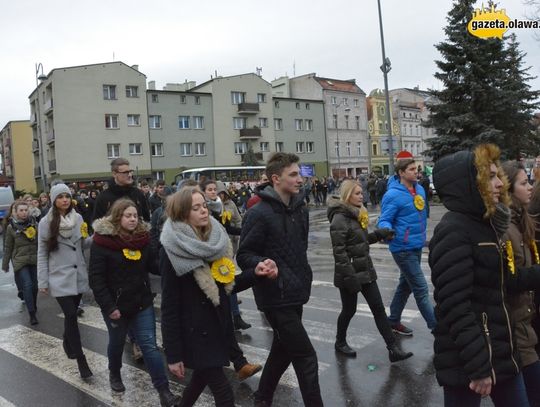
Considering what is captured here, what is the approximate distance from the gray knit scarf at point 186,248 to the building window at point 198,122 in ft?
161

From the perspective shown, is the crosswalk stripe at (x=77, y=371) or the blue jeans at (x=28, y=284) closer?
the crosswalk stripe at (x=77, y=371)

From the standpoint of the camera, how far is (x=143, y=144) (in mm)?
48156

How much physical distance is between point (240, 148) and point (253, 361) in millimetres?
49911

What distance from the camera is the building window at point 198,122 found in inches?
2021

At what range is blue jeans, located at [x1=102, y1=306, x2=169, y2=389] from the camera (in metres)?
4.33

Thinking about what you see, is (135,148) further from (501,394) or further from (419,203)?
(501,394)

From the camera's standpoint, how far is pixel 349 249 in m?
5.18

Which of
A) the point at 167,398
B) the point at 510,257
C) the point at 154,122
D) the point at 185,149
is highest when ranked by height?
the point at 154,122

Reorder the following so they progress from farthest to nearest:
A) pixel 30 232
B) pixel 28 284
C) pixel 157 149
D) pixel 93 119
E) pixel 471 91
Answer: pixel 157 149 < pixel 93 119 < pixel 471 91 < pixel 30 232 < pixel 28 284

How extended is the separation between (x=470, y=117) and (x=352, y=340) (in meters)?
23.3

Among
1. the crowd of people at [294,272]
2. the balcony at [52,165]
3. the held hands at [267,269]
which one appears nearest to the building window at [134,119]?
the balcony at [52,165]

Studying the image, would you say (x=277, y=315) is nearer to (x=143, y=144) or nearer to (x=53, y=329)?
(x=53, y=329)

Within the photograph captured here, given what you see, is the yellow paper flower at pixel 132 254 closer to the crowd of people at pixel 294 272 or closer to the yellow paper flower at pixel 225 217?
the crowd of people at pixel 294 272

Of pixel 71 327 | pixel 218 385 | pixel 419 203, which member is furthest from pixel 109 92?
pixel 218 385
